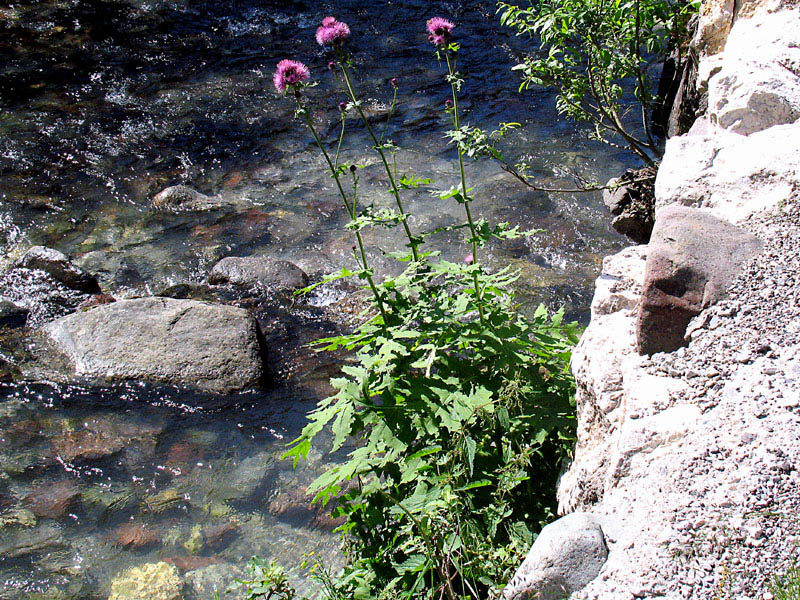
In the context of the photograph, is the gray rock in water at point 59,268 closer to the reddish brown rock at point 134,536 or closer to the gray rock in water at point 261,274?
the gray rock in water at point 261,274

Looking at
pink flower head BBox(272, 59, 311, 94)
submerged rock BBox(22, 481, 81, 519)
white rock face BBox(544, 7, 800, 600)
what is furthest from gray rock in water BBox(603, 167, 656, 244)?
submerged rock BBox(22, 481, 81, 519)

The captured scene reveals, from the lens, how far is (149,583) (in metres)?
3.75

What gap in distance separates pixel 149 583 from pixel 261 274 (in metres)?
3.22

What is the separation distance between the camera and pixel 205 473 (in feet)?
14.8

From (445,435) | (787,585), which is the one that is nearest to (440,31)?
(445,435)

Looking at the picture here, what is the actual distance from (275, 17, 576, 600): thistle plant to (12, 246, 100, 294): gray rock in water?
4069 mm

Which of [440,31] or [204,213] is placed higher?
[440,31]

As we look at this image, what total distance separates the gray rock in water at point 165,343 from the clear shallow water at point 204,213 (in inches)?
7.2

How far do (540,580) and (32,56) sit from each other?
11.9 m

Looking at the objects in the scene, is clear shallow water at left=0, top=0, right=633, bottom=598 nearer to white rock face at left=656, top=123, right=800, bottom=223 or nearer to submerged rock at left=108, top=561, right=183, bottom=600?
submerged rock at left=108, top=561, right=183, bottom=600

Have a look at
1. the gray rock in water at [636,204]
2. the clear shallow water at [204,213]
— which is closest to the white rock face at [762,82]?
the gray rock in water at [636,204]

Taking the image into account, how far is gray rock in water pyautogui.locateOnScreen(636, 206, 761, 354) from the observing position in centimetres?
208

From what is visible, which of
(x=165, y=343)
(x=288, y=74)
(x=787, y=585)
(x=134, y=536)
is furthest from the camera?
(x=165, y=343)

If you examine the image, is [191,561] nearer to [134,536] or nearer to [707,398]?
[134,536]
